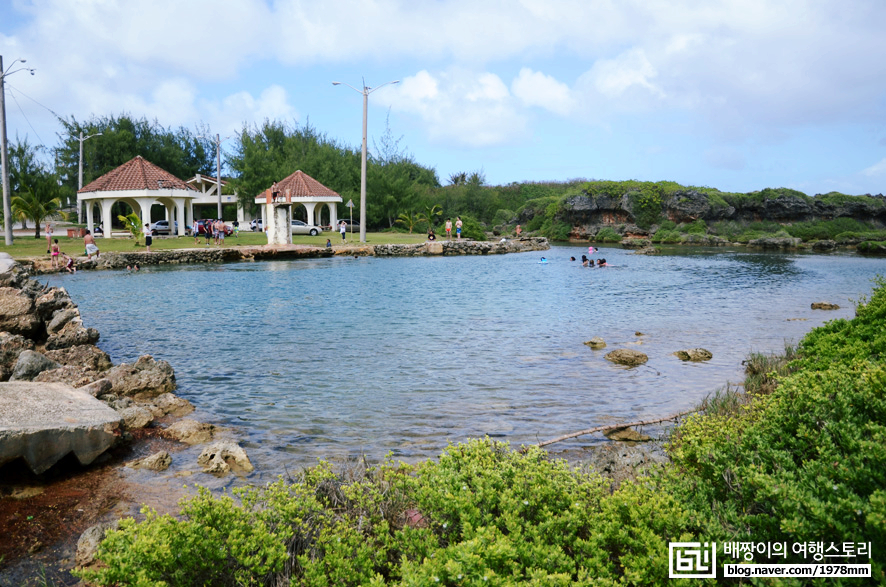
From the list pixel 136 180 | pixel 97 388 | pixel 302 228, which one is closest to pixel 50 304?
pixel 97 388

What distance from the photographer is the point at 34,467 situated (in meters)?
5.84

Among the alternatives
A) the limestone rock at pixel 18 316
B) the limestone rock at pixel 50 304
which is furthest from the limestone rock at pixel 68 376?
the limestone rock at pixel 50 304

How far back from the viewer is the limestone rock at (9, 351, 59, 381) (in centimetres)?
870

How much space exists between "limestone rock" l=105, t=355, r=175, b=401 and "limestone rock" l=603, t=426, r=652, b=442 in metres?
6.59

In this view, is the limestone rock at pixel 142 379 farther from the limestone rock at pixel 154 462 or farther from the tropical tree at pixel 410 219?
the tropical tree at pixel 410 219

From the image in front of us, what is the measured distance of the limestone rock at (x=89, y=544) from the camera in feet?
14.5

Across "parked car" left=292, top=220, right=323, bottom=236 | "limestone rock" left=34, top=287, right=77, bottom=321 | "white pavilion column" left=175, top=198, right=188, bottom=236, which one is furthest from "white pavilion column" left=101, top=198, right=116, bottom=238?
"limestone rock" left=34, top=287, right=77, bottom=321

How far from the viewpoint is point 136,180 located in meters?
43.5

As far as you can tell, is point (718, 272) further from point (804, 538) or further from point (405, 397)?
point (804, 538)

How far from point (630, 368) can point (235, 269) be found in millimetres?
24769

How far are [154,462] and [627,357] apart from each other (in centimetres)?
835

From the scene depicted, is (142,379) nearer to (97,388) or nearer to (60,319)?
(97,388)

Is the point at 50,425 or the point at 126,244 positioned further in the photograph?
the point at 126,244

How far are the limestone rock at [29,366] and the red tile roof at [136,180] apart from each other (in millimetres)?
37680
